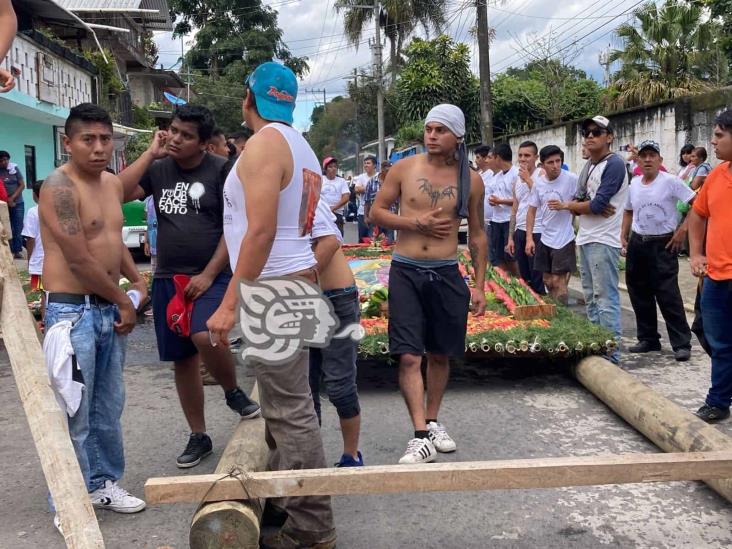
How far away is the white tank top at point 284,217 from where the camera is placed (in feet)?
10.7

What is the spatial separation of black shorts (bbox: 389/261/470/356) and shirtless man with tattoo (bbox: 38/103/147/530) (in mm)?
1607

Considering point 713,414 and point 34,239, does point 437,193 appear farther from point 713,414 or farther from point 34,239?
point 34,239

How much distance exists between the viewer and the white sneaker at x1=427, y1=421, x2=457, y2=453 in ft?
15.1

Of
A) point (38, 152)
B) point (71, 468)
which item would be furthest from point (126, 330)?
point (38, 152)

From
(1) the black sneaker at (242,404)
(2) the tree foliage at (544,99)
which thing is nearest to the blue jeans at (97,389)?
(1) the black sneaker at (242,404)

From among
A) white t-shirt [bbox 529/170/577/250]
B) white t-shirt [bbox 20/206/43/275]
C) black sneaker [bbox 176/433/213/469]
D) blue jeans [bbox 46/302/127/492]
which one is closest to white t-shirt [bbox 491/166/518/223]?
white t-shirt [bbox 529/170/577/250]

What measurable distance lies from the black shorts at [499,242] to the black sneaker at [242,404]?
6729 millimetres

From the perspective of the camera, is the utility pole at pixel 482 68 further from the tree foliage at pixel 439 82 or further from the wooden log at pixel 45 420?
the wooden log at pixel 45 420

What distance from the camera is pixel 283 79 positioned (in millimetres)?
3412

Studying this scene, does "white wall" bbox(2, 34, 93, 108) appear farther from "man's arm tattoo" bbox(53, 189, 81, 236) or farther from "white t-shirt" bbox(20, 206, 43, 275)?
"man's arm tattoo" bbox(53, 189, 81, 236)

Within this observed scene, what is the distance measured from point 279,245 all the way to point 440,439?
1.93m

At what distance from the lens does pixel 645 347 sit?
7.13m

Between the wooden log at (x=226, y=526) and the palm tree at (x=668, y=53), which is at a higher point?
the palm tree at (x=668, y=53)

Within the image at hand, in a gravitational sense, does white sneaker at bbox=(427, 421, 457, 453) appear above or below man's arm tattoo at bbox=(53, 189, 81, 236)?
below
